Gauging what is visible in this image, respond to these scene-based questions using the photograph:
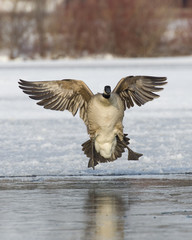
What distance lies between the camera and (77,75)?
26.7 m

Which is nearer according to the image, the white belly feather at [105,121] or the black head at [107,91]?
the black head at [107,91]

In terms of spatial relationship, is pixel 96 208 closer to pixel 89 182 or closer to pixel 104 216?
pixel 104 216

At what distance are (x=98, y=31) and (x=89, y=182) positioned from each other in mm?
40194

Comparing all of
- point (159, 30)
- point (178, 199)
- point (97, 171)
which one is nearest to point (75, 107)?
point (97, 171)

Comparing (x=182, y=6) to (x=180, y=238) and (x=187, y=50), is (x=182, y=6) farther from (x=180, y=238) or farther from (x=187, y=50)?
(x=180, y=238)

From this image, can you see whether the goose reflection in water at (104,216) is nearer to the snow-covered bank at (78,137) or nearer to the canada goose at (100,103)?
the canada goose at (100,103)

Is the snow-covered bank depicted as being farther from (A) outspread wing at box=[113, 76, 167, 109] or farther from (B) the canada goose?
(A) outspread wing at box=[113, 76, 167, 109]

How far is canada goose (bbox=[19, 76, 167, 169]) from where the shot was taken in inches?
367

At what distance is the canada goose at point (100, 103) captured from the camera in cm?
931

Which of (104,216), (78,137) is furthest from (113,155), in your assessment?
(78,137)

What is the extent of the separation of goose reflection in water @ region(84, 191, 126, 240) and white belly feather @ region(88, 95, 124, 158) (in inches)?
55.9

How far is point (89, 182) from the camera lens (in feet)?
29.1

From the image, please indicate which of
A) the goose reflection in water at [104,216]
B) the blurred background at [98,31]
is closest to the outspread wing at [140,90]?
the goose reflection in water at [104,216]

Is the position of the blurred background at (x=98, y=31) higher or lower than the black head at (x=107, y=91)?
higher
